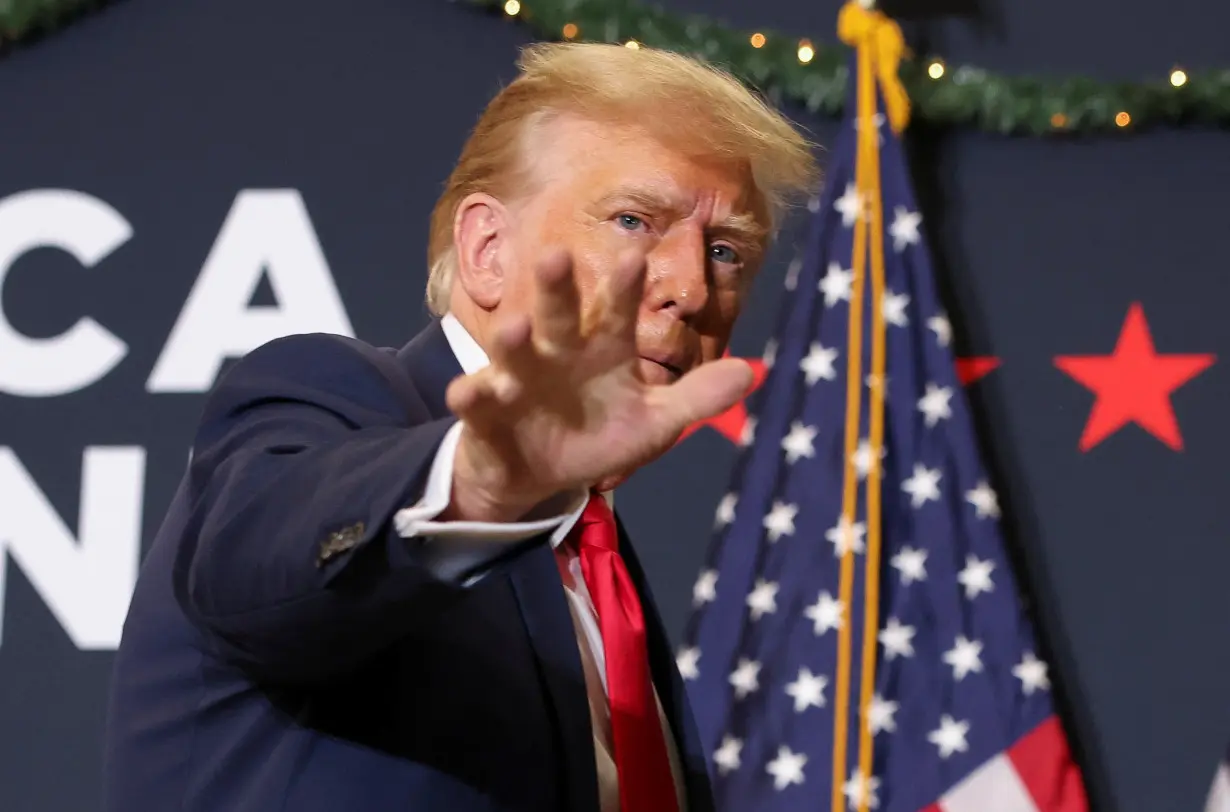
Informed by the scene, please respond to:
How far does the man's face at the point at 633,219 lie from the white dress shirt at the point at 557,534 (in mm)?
74

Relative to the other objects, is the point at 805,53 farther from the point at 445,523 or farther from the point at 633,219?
the point at 445,523

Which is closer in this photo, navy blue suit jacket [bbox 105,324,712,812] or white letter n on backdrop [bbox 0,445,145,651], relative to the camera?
navy blue suit jacket [bbox 105,324,712,812]

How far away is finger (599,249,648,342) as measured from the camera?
73 centimetres

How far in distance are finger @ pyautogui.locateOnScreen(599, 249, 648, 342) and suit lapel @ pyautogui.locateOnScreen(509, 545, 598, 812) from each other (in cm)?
39

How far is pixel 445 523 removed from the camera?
2.64 feet

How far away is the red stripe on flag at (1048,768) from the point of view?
255 cm

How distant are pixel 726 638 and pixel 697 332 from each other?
4.26ft

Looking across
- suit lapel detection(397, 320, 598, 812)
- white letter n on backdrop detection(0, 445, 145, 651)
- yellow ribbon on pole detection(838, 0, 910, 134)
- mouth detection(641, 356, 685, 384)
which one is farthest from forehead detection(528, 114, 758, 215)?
white letter n on backdrop detection(0, 445, 145, 651)

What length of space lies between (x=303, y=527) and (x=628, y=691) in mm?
517

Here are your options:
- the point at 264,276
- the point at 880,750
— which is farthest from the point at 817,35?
the point at 880,750

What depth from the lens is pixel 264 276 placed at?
3.02 meters

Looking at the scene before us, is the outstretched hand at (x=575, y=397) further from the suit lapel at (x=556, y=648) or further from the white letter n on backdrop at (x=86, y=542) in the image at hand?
the white letter n on backdrop at (x=86, y=542)

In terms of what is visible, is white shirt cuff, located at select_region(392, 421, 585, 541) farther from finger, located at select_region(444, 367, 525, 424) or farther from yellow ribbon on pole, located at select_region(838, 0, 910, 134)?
yellow ribbon on pole, located at select_region(838, 0, 910, 134)

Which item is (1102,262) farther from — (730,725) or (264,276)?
(264,276)
